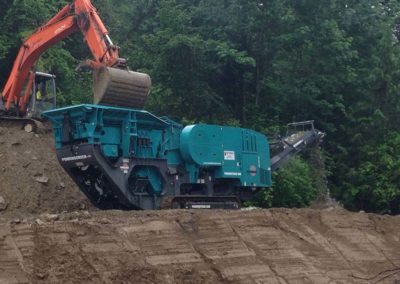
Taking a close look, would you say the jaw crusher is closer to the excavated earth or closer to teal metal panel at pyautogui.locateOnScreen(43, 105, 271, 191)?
teal metal panel at pyautogui.locateOnScreen(43, 105, 271, 191)

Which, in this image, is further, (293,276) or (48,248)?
(293,276)

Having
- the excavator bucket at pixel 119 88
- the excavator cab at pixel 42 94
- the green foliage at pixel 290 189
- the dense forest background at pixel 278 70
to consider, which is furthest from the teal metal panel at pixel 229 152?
the dense forest background at pixel 278 70

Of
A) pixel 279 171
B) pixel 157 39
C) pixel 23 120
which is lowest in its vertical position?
pixel 279 171

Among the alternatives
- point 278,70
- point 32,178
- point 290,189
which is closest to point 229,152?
point 32,178

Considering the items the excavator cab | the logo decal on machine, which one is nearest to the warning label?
the logo decal on machine

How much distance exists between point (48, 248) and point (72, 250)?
1.24 feet

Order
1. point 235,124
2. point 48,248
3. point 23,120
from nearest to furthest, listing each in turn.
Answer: point 48,248 < point 23,120 < point 235,124

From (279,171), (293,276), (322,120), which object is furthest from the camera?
(322,120)

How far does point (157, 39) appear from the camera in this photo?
27219mm

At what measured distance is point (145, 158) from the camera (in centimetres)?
1628

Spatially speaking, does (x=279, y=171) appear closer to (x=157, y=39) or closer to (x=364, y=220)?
(x=364, y=220)

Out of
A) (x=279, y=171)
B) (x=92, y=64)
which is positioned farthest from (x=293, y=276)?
(x=279, y=171)

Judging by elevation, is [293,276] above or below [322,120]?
below

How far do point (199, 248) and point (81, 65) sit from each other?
685 centimetres
